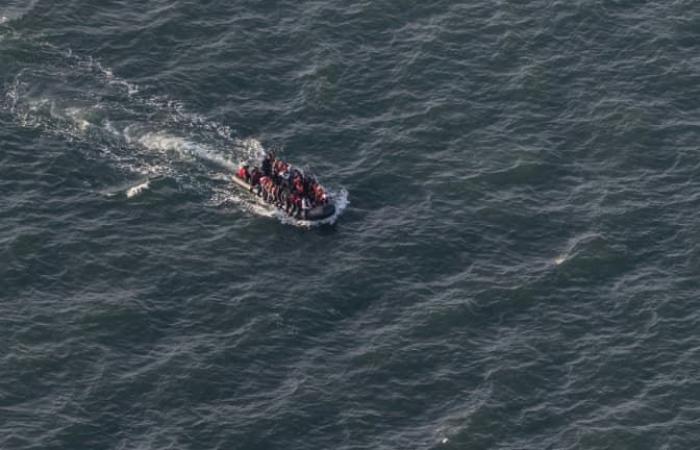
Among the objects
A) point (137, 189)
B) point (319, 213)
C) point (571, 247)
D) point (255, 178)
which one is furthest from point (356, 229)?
point (137, 189)

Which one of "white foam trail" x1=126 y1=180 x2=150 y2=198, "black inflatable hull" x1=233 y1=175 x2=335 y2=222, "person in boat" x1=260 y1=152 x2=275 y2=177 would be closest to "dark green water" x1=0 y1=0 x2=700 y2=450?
"white foam trail" x1=126 y1=180 x2=150 y2=198

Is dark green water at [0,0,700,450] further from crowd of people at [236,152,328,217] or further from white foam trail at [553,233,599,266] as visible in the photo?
crowd of people at [236,152,328,217]

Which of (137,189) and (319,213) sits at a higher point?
(137,189)

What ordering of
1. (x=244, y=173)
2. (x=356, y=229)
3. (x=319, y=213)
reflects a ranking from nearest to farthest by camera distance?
(x=319, y=213), (x=356, y=229), (x=244, y=173)

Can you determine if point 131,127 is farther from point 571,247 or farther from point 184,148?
point 571,247

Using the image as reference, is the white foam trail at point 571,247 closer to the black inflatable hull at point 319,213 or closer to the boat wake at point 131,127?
the boat wake at point 131,127

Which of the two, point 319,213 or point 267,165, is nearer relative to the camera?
point 319,213

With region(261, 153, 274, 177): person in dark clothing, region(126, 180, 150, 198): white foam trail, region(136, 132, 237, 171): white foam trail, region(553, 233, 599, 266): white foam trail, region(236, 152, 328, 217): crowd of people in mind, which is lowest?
region(553, 233, 599, 266): white foam trail
